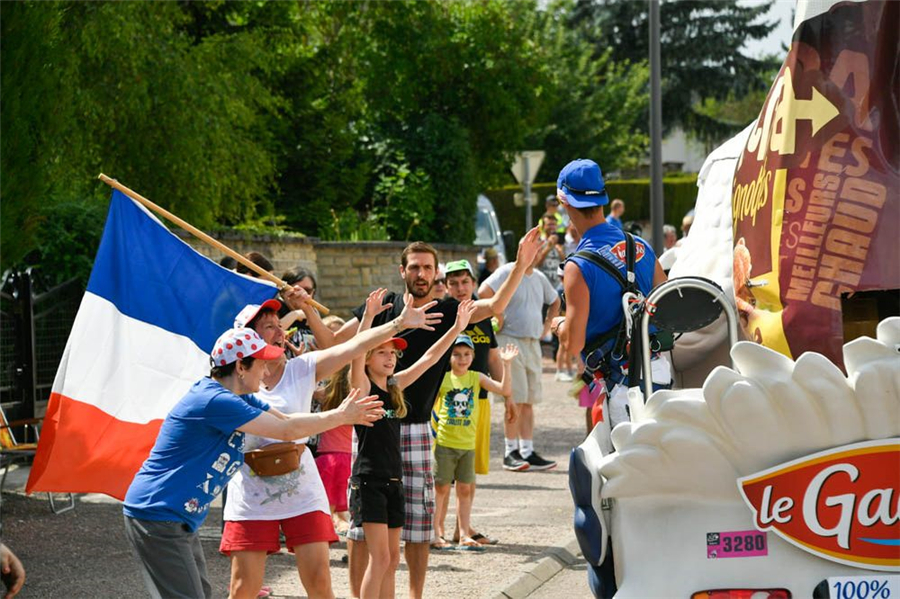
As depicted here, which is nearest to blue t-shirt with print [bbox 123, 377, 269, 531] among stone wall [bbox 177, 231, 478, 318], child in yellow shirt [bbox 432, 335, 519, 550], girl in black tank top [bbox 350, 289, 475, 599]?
girl in black tank top [bbox 350, 289, 475, 599]

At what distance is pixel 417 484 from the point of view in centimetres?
749

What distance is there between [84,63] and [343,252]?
7.15 metres

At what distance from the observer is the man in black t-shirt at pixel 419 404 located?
7.43 meters

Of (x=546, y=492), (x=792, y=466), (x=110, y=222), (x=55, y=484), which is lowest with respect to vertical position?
(x=546, y=492)

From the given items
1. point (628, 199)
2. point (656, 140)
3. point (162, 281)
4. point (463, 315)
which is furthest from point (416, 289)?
point (628, 199)

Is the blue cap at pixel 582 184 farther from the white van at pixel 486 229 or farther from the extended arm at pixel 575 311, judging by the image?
the white van at pixel 486 229

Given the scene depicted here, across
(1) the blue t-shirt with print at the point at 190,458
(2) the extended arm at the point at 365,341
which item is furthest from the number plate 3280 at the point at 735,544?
(2) the extended arm at the point at 365,341

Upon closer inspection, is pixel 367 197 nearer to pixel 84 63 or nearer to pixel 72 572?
pixel 84 63

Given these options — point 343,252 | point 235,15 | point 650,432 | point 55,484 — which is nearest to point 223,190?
point 343,252

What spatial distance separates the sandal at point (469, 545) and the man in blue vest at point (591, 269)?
3360mm

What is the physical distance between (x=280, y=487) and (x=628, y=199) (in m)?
38.3

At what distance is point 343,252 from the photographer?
2186 centimetres

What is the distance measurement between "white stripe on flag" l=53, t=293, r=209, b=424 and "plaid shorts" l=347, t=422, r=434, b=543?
1.55 m

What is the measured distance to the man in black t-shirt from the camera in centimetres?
743
